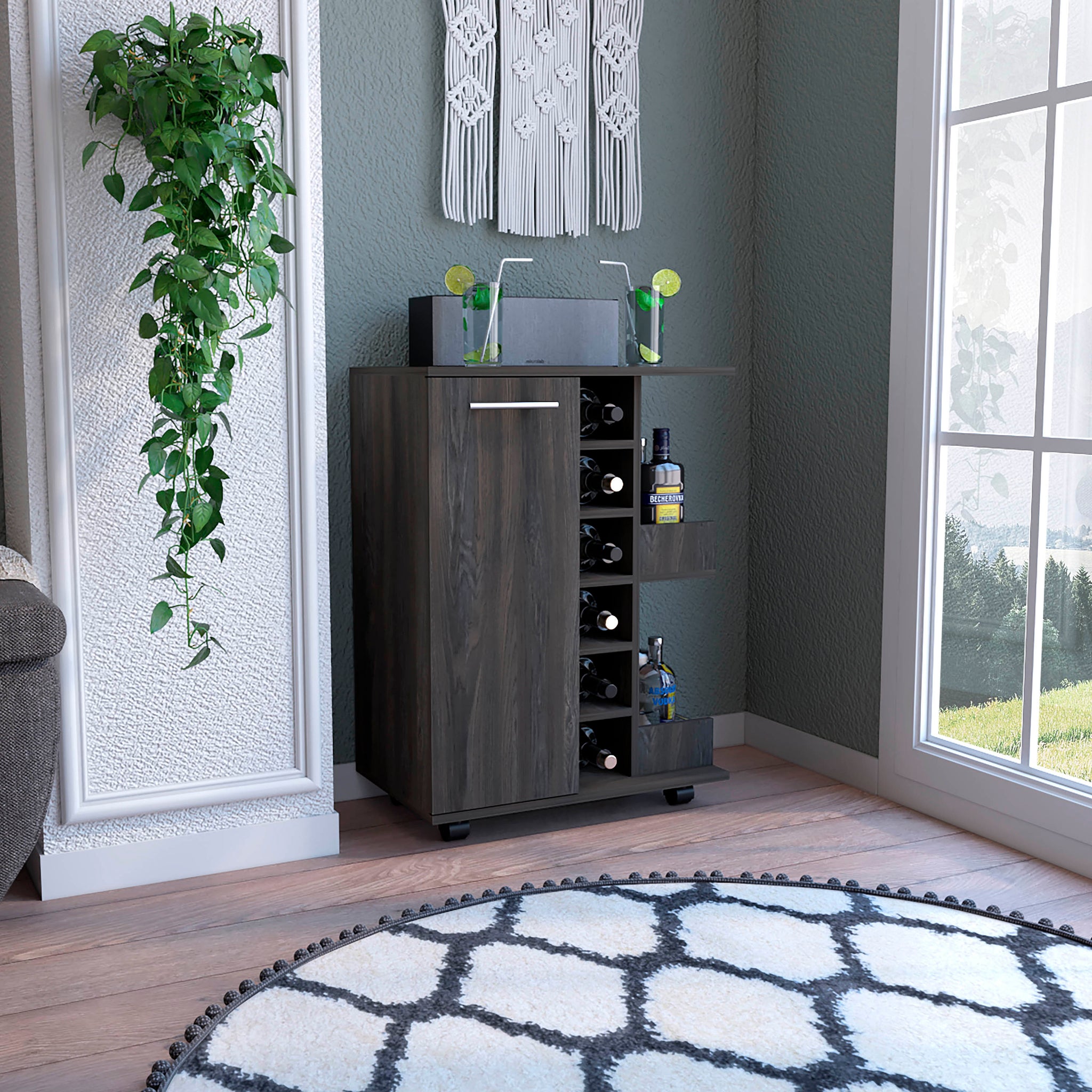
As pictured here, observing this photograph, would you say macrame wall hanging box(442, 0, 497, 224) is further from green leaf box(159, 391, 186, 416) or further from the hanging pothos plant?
green leaf box(159, 391, 186, 416)

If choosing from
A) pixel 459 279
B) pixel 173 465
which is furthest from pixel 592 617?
pixel 173 465

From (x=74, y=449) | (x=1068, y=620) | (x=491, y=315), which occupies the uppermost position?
(x=491, y=315)

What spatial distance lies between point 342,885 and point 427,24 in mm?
1898

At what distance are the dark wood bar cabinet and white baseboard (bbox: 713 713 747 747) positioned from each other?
0.60m

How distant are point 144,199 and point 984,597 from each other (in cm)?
187

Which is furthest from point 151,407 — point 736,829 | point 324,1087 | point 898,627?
point 898,627

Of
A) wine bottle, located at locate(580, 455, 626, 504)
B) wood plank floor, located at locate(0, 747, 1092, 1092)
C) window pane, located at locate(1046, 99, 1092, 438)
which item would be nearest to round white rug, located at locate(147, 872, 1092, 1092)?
wood plank floor, located at locate(0, 747, 1092, 1092)

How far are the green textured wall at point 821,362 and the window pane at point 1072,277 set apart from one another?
0.46 metres

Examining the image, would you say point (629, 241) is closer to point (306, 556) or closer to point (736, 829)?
point (306, 556)

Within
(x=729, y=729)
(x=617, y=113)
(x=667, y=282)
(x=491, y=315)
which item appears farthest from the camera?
(x=729, y=729)

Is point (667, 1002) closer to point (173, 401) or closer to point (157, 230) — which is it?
point (173, 401)

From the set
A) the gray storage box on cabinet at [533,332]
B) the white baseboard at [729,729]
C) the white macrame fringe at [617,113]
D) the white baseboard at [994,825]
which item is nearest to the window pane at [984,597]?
the white baseboard at [994,825]

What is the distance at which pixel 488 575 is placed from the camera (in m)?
2.54

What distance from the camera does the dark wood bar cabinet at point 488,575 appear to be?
8.18 ft
